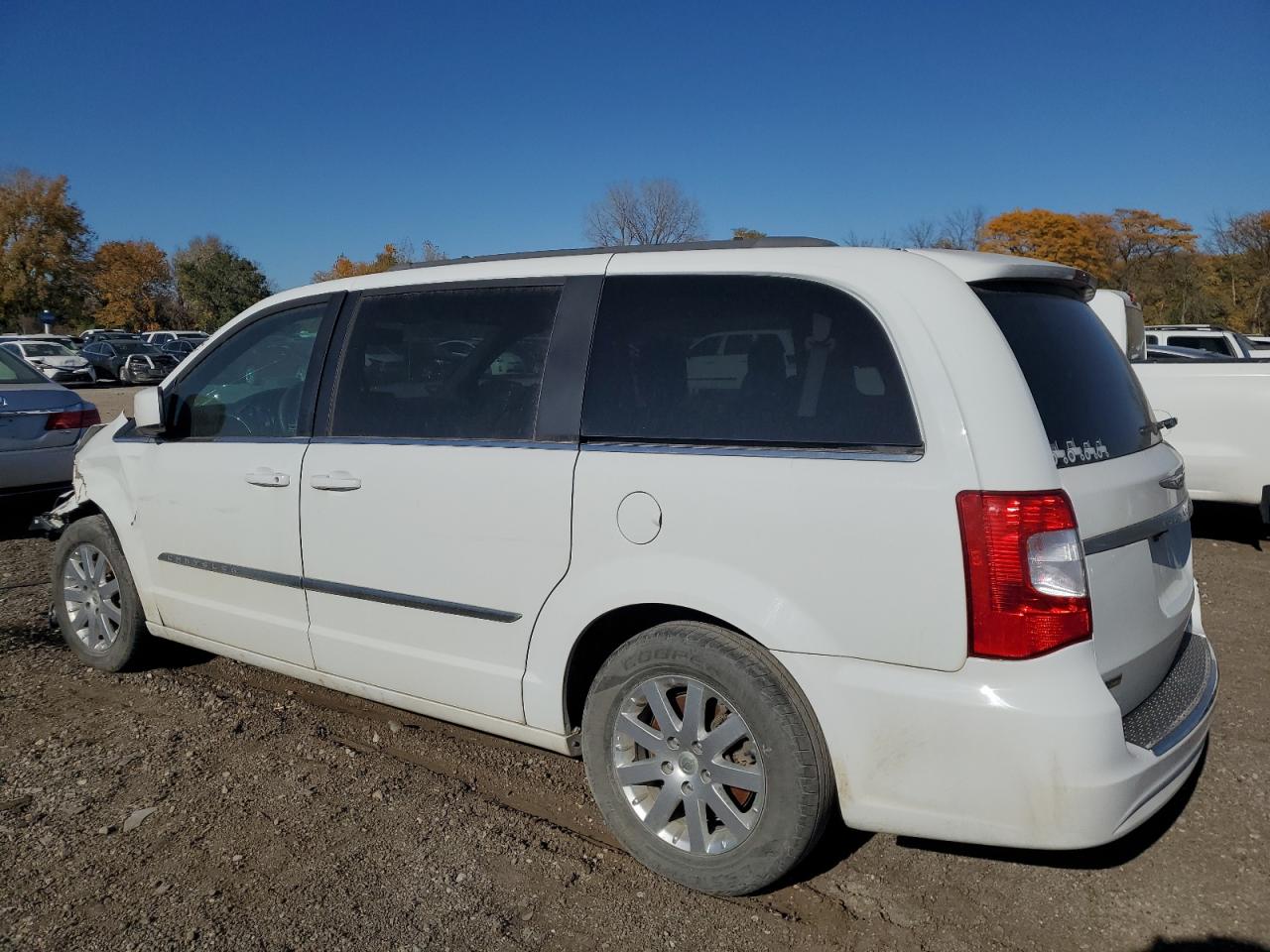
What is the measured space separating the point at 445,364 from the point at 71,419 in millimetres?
5905

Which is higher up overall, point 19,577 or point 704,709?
point 704,709

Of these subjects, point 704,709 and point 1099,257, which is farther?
point 1099,257

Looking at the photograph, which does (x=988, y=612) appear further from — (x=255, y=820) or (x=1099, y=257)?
(x=1099, y=257)

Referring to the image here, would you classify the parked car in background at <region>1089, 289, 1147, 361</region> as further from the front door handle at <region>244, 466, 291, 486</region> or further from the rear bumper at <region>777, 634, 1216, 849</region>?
the front door handle at <region>244, 466, 291, 486</region>

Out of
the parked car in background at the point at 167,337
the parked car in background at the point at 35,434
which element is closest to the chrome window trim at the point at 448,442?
the parked car in background at the point at 35,434

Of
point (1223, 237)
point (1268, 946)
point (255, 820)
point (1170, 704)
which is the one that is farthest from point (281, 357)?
point (1223, 237)

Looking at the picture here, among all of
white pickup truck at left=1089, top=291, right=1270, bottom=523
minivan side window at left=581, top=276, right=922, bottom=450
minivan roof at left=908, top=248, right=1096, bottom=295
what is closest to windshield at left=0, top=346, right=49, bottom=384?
minivan side window at left=581, top=276, right=922, bottom=450

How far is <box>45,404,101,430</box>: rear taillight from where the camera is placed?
764 cm

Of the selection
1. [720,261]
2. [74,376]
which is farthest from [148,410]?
[74,376]

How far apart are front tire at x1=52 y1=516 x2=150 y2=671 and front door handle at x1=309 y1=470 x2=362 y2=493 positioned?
59.1 inches

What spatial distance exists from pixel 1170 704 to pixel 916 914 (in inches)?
36.7

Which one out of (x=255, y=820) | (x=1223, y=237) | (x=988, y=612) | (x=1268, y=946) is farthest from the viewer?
(x=1223, y=237)

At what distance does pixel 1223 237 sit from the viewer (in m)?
44.2

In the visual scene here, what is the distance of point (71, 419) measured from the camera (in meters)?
7.79
